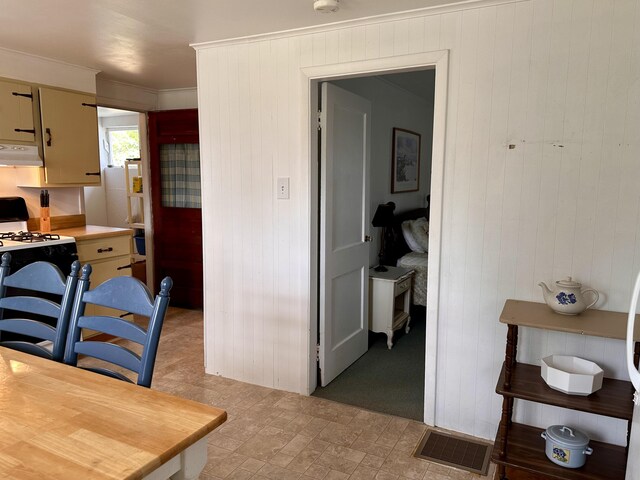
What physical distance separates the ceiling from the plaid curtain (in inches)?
50.7

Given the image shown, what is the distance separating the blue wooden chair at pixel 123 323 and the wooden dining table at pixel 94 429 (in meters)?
0.16

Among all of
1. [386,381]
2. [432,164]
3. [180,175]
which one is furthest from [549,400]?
[180,175]

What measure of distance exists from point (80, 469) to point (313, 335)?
215cm

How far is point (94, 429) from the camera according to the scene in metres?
1.13

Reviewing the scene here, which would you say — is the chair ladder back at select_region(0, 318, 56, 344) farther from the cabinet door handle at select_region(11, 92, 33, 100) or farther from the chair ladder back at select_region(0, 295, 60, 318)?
the cabinet door handle at select_region(11, 92, 33, 100)

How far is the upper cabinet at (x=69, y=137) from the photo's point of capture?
12.0 ft

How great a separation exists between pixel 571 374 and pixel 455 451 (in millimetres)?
768

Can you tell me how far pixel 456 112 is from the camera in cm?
246

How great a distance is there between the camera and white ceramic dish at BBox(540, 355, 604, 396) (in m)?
2.01

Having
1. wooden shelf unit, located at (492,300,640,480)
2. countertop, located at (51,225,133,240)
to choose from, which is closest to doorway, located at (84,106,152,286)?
countertop, located at (51,225,133,240)

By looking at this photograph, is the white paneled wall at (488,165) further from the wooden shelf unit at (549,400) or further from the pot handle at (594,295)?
the wooden shelf unit at (549,400)

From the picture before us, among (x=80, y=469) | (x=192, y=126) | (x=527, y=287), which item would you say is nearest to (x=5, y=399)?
(x=80, y=469)

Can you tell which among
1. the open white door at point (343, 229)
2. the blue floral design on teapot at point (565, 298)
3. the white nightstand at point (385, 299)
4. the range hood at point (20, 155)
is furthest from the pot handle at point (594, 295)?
the range hood at point (20, 155)

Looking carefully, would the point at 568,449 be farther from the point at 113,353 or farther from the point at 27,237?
the point at 27,237
